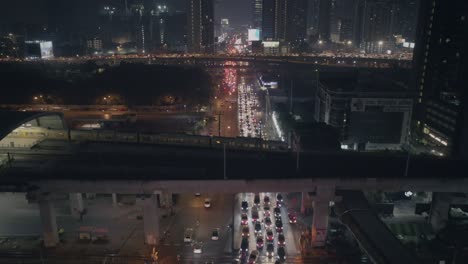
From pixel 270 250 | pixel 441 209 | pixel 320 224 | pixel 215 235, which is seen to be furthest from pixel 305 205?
pixel 441 209

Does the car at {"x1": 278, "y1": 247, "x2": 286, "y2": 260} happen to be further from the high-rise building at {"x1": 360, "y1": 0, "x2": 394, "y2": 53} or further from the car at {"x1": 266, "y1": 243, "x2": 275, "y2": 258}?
the high-rise building at {"x1": 360, "y1": 0, "x2": 394, "y2": 53}

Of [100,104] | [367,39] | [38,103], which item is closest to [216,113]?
[100,104]

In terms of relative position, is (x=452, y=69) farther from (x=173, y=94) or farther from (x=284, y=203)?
(x=173, y=94)

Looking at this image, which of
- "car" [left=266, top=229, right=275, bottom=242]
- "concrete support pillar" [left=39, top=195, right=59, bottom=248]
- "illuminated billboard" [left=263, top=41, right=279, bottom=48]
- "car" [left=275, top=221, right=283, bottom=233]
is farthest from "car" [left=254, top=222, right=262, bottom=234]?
"illuminated billboard" [left=263, top=41, right=279, bottom=48]

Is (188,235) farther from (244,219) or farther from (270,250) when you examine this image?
(270,250)

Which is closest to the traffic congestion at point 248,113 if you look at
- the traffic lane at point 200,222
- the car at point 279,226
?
the traffic lane at point 200,222
